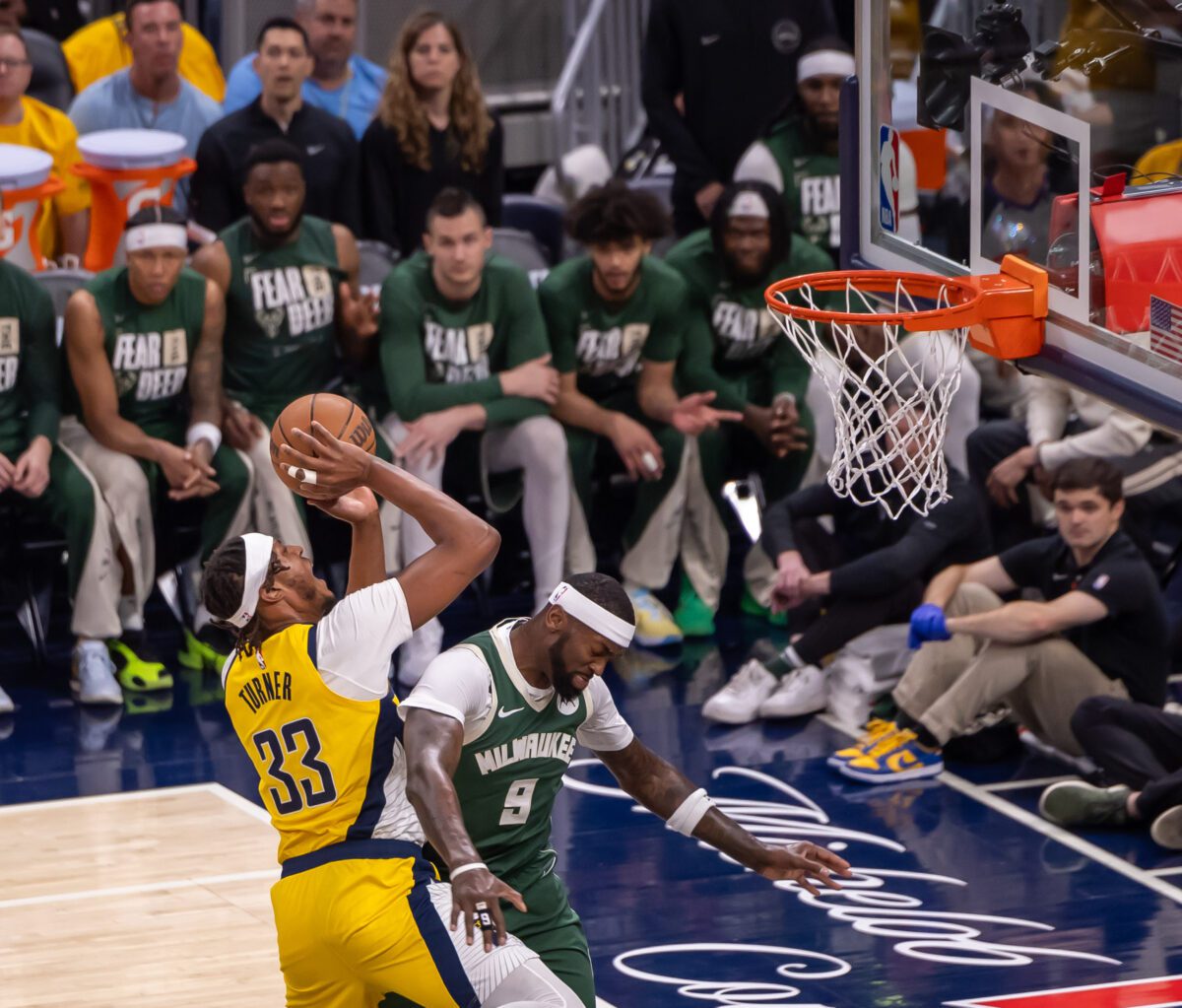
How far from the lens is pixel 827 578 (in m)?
8.70

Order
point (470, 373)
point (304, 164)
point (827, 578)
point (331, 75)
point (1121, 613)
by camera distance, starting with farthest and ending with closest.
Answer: point (331, 75) → point (304, 164) → point (470, 373) → point (827, 578) → point (1121, 613)

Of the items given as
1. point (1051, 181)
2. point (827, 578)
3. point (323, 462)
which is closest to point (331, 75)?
point (827, 578)

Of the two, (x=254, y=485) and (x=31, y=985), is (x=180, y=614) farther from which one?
(x=31, y=985)

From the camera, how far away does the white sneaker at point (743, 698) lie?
8758 mm

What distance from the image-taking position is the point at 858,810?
25.6 feet

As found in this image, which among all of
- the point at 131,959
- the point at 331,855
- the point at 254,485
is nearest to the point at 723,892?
the point at 131,959

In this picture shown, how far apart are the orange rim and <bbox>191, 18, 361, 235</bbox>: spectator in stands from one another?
13.3 feet

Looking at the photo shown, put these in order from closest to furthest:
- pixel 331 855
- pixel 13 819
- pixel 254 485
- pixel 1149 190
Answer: pixel 331 855
pixel 1149 190
pixel 13 819
pixel 254 485

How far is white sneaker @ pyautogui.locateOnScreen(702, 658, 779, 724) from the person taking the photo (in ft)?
28.7

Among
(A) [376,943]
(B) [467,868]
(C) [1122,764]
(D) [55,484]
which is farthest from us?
(D) [55,484]

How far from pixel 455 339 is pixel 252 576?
14.8ft

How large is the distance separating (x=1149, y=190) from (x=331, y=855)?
2982 mm

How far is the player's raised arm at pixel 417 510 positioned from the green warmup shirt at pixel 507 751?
0.16 m

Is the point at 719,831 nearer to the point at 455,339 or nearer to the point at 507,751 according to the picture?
the point at 507,751
